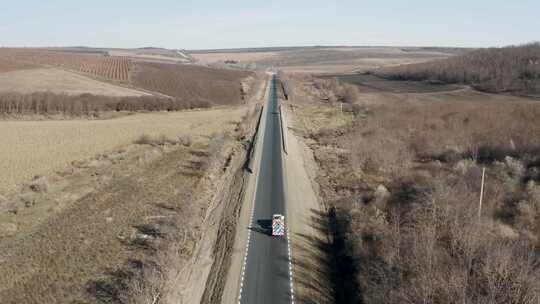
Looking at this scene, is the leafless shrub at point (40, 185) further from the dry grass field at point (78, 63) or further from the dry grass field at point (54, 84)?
the dry grass field at point (78, 63)

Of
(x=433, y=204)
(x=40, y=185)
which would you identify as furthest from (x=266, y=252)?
(x=40, y=185)

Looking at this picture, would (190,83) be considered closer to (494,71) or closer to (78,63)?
(78,63)

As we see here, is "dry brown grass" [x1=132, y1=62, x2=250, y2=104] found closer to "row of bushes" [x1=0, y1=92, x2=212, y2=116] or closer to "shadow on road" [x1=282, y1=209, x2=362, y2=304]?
"row of bushes" [x1=0, y1=92, x2=212, y2=116]

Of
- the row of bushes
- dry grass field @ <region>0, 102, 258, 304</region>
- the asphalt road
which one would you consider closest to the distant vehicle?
the asphalt road

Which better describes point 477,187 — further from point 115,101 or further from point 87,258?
point 115,101

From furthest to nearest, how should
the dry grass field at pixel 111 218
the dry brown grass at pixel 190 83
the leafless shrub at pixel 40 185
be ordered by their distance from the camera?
the dry brown grass at pixel 190 83, the leafless shrub at pixel 40 185, the dry grass field at pixel 111 218

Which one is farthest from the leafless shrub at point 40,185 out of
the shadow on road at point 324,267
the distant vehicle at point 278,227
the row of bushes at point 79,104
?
the row of bushes at point 79,104

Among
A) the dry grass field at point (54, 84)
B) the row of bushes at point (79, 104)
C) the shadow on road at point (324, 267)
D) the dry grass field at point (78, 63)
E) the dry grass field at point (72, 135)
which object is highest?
the dry grass field at point (78, 63)
